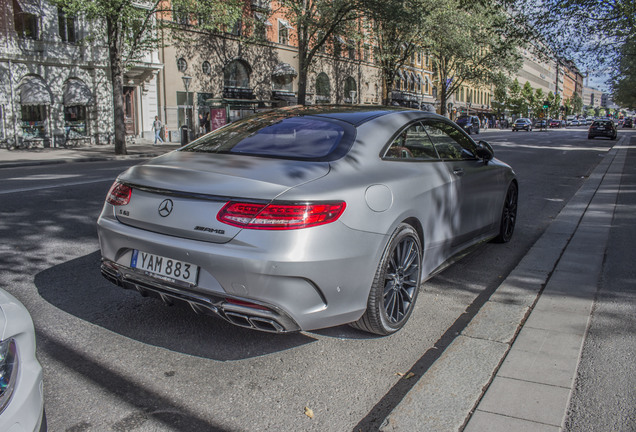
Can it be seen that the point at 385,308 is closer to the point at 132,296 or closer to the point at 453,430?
the point at 453,430

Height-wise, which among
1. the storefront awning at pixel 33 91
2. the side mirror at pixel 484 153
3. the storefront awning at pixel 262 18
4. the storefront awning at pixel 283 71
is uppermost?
the storefront awning at pixel 262 18

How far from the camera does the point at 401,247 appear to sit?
3.59 meters

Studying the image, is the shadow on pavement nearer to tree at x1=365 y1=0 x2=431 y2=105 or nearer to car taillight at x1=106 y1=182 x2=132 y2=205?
car taillight at x1=106 y1=182 x2=132 y2=205

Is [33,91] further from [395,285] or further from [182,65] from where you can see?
[395,285]

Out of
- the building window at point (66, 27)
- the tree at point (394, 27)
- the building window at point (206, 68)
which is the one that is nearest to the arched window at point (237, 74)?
the building window at point (206, 68)

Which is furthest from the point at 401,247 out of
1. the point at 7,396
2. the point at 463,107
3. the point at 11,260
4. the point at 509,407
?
the point at 463,107

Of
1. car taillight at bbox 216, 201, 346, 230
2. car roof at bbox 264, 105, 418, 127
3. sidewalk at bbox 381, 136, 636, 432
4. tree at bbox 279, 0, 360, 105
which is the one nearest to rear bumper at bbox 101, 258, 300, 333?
car taillight at bbox 216, 201, 346, 230

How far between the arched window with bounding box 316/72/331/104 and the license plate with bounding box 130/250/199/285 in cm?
4056

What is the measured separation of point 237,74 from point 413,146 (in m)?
33.6

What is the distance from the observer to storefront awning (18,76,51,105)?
2538 cm

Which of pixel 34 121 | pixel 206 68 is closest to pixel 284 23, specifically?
pixel 206 68

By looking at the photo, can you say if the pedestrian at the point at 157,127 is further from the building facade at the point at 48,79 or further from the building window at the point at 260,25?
the building window at the point at 260,25

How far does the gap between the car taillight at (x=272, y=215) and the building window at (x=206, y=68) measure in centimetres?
3236

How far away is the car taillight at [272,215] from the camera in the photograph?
2.87 m
